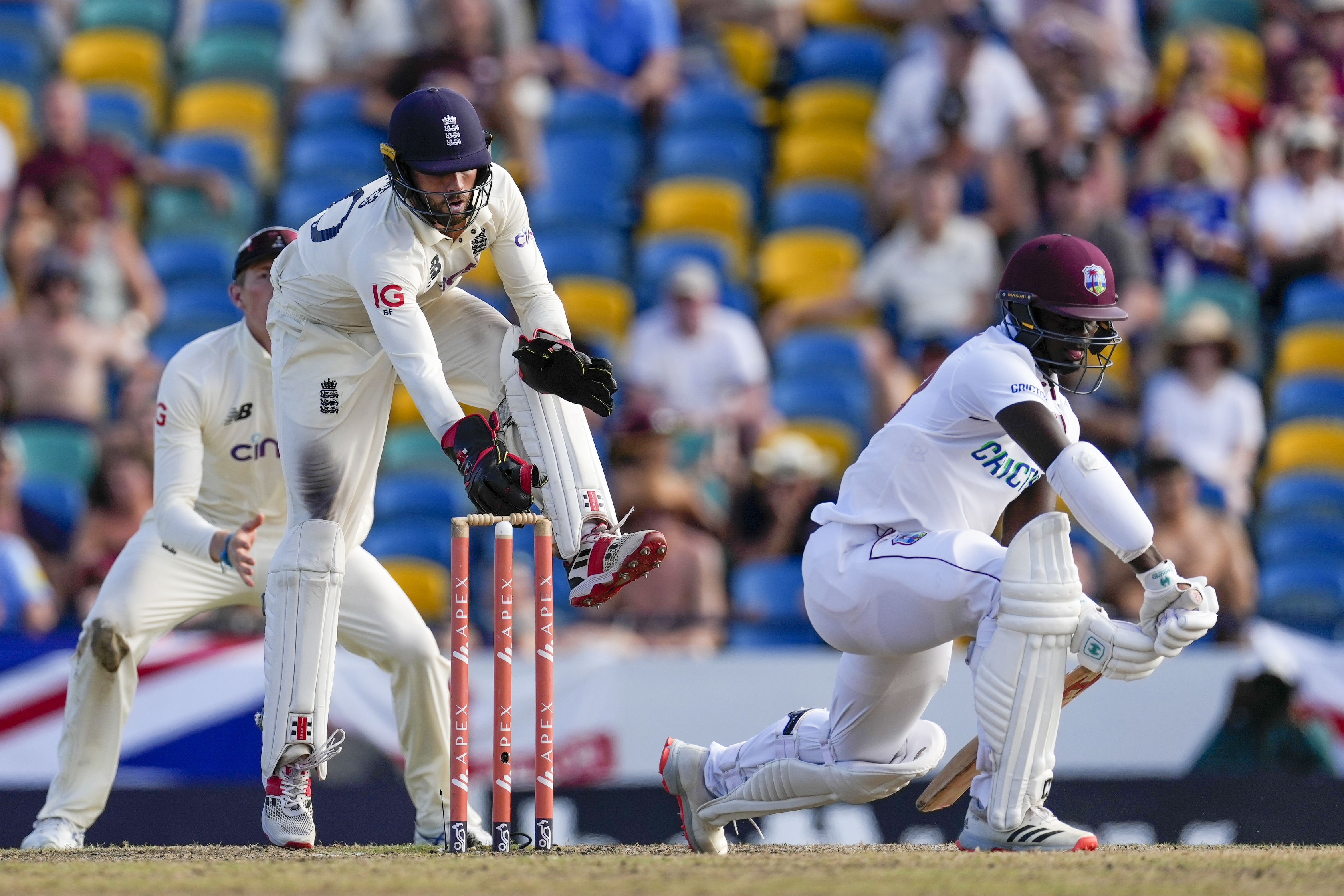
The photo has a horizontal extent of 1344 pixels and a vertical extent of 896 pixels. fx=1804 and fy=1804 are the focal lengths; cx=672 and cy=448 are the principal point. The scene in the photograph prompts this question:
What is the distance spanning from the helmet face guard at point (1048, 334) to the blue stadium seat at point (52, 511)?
18.1ft

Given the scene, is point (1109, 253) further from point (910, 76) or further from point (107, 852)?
point (107, 852)

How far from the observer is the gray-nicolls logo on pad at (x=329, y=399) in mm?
5625

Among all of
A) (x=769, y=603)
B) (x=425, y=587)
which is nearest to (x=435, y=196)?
(x=769, y=603)

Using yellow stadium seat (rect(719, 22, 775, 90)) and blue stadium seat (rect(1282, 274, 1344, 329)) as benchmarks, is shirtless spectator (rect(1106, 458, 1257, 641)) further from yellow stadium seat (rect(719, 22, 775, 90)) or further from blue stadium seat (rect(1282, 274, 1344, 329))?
yellow stadium seat (rect(719, 22, 775, 90))

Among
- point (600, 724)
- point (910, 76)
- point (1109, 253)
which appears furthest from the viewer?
point (910, 76)

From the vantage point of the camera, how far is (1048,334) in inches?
207

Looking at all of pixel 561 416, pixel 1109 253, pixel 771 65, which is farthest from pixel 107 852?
pixel 771 65

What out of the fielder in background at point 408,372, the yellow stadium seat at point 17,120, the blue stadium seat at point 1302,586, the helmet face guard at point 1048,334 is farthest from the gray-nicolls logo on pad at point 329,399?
the yellow stadium seat at point 17,120

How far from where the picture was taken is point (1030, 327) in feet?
17.4

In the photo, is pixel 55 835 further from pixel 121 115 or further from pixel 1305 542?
pixel 121 115

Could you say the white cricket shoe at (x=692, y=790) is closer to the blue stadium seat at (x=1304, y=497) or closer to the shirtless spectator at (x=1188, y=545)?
the shirtless spectator at (x=1188, y=545)

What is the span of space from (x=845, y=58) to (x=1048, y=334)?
278 inches

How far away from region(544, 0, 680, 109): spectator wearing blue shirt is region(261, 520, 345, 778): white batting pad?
6.73 m

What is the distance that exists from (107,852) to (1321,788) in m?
4.59
